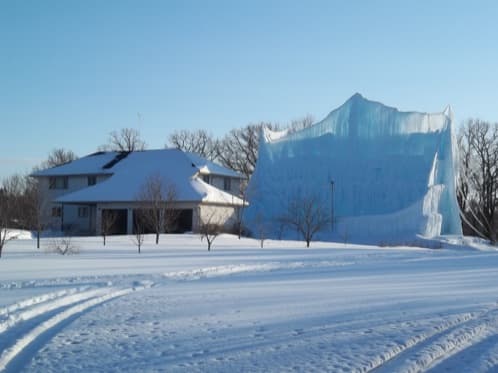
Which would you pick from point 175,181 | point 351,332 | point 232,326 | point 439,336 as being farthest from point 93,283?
point 175,181

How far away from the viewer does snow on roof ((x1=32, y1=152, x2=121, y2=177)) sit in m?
52.0

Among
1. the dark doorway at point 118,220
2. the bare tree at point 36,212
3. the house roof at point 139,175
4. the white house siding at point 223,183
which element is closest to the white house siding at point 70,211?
the house roof at point 139,175

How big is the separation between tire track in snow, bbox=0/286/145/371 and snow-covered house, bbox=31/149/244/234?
90.7 ft

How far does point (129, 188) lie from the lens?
45.4 meters

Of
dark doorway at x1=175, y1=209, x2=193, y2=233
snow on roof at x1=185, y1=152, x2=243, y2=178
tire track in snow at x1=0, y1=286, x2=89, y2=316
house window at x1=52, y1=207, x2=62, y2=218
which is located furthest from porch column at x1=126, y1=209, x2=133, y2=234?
tire track in snow at x1=0, y1=286, x2=89, y2=316

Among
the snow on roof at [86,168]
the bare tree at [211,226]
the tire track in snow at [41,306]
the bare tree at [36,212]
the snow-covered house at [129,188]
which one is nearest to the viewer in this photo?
the tire track in snow at [41,306]

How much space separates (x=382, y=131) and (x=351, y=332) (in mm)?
44479

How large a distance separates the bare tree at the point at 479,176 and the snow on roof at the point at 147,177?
2745 centimetres

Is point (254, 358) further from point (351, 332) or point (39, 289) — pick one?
point (39, 289)

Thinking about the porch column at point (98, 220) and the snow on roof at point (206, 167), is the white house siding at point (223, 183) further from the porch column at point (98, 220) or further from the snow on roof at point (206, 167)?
the porch column at point (98, 220)

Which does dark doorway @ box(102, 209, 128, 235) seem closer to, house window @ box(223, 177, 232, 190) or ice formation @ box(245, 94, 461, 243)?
house window @ box(223, 177, 232, 190)

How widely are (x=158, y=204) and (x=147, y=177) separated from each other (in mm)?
9168

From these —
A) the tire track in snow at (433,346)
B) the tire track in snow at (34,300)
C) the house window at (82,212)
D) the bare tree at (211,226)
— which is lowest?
the tire track in snow at (433,346)

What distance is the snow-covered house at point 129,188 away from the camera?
43.5 metres
